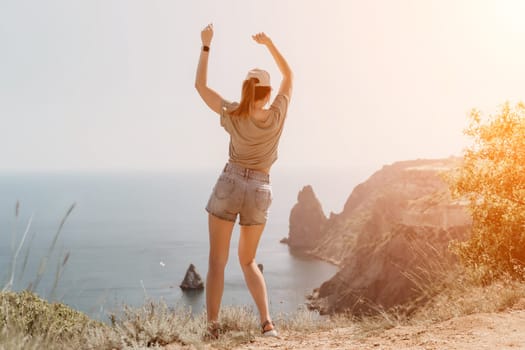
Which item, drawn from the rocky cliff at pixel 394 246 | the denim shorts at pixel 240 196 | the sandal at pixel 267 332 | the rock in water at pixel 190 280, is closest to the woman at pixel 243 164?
the denim shorts at pixel 240 196

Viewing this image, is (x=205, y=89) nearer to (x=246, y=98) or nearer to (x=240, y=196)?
(x=246, y=98)

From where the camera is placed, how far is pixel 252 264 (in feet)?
16.8

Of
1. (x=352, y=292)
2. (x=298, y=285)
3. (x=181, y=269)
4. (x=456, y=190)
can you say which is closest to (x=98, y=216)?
(x=181, y=269)

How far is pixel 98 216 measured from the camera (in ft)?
637

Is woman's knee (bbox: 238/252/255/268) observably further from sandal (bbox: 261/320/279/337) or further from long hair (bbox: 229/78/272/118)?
long hair (bbox: 229/78/272/118)

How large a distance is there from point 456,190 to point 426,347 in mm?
6095

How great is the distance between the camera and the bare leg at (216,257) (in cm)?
483

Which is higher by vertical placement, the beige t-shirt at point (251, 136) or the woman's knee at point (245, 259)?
the beige t-shirt at point (251, 136)

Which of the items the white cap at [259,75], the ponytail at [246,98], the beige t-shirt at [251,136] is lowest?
the beige t-shirt at [251,136]

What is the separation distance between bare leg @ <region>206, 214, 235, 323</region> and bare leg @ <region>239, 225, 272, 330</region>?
0.50 ft

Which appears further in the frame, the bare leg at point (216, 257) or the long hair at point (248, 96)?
the bare leg at point (216, 257)

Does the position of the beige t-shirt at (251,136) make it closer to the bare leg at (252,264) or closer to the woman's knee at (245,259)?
the bare leg at (252,264)

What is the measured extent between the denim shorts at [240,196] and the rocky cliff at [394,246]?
9.73 meters

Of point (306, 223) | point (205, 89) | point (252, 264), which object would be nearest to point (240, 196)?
point (252, 264)
